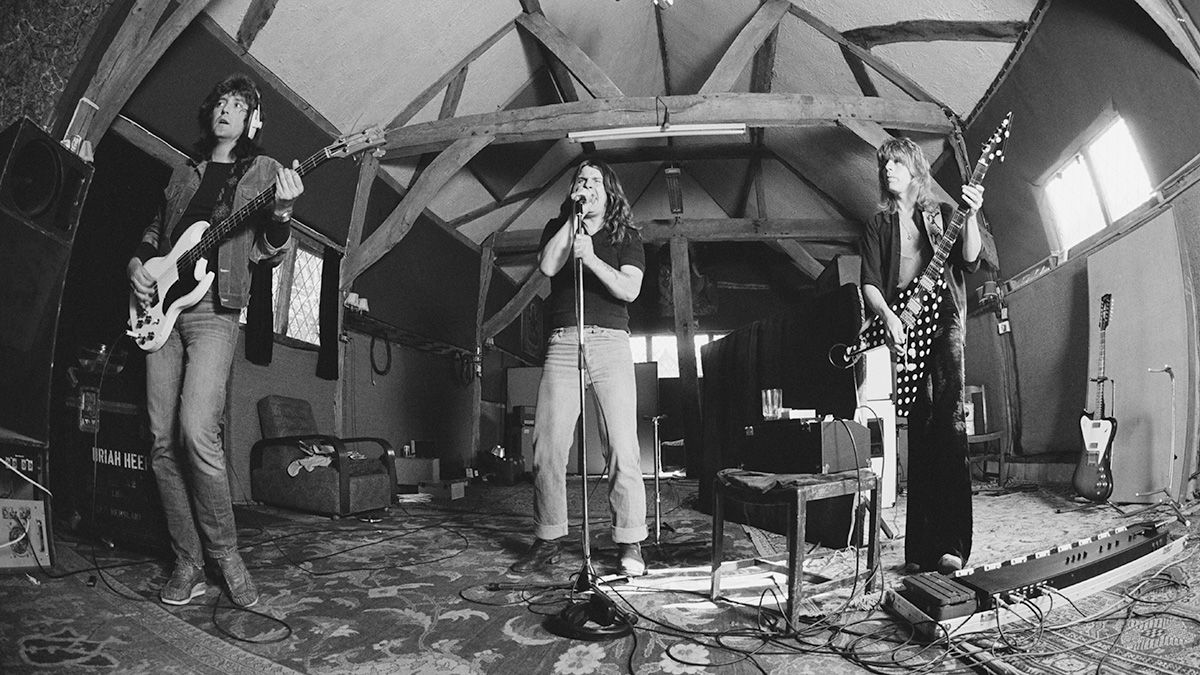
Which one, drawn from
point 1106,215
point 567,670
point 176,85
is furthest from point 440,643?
point 1106,215

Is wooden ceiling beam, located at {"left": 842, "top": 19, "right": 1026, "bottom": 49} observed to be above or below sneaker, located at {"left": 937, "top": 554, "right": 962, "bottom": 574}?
above

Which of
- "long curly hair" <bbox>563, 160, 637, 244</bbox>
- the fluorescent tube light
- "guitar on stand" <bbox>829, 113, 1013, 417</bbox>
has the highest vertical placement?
the fluorescent tube light

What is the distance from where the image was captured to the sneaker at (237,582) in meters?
1.88

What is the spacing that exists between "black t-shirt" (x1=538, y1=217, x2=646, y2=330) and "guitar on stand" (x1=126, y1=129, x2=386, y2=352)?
3.24 feet

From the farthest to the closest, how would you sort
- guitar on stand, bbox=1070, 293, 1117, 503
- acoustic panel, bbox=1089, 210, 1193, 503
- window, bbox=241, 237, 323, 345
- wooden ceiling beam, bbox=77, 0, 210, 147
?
1. window, bbox=241, 237, 323, 345
2. guitar on stand, bbox=1070, 293, 1117, 503
3. acoustic panel, bbox=1089, 210, 1193, 503
4. wooden ceiling beam, bbox=77, 0, 210, 147

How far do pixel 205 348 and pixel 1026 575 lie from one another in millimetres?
2502

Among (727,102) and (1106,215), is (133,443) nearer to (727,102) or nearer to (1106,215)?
(727,102)

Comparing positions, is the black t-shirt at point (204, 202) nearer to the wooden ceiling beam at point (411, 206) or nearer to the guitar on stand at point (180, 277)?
the guitar on stand at point (180, 277)

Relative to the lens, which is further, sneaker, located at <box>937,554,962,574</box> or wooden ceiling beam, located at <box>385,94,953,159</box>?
wooden ceiling beam, located at <box>385,94,953,159</box>

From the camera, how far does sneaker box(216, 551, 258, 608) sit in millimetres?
1881

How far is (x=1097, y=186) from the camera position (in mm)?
4789

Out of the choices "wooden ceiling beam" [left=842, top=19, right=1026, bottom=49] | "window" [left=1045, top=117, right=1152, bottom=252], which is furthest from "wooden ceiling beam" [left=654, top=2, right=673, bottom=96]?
→ "window" [left=1045, top=117, right=1152, bottom=252]

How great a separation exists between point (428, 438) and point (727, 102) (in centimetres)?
468

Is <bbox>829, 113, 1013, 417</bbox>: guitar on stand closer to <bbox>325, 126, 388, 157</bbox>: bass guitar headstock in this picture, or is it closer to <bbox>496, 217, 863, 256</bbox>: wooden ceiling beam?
<bbox>325, 126, 388, 157</bbox>: bass guitar headstock
